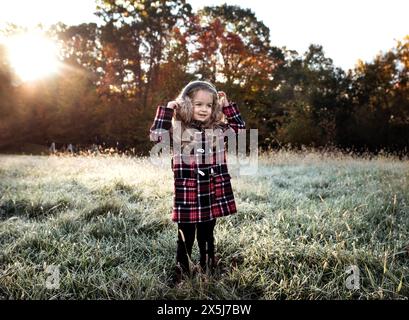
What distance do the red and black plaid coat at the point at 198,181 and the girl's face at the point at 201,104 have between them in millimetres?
90

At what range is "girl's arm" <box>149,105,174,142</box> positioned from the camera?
2855 millimetres

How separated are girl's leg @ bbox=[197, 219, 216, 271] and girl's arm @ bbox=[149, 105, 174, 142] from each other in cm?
80

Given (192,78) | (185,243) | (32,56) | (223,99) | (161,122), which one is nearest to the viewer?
(161,122)

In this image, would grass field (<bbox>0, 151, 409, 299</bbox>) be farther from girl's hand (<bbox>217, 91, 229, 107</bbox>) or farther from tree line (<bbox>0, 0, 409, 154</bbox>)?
tree line (<bbox>0, 0, 409, 154</bbox>)

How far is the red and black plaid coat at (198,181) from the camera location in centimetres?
284

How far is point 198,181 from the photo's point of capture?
9.46 feet

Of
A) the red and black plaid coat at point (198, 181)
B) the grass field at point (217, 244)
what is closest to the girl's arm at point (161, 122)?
the red and black plaid coat at point (198, 181)

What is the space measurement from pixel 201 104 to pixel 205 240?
1118 mm

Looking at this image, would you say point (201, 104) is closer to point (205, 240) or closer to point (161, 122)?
point (161, 122)

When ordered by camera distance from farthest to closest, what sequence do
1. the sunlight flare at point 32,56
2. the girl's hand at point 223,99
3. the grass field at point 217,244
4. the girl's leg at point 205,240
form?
the sunlight flare at point 32,56, the girl's hand at point 223,99, the girl's leg at point 205,240, the grass field at point 217,244

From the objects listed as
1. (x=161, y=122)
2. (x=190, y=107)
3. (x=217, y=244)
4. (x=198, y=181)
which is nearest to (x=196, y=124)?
(x=190, y=107)

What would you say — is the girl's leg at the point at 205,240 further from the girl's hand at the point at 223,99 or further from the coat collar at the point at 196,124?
the girl's hand at the point at 223,99

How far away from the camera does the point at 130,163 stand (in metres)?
9.27
